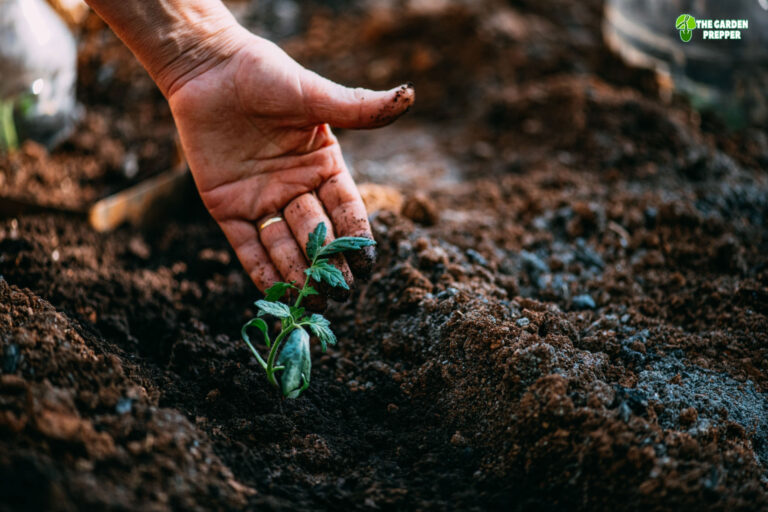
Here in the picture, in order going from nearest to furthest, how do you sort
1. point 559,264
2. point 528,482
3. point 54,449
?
point 54,449, point 528,482, point 559,264

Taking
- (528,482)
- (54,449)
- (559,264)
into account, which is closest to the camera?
(54,449)

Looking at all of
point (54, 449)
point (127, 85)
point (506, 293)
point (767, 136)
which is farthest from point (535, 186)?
point (127, 85)

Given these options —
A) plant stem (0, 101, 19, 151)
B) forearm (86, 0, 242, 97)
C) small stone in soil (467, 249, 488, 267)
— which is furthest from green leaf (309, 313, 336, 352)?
plant stem (0, 101, 19, 151)

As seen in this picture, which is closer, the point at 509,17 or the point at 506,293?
the point at 506,293

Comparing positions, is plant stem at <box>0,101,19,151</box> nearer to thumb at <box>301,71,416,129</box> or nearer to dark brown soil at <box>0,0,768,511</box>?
dark brown soil at <box>0,0,768,511</box>

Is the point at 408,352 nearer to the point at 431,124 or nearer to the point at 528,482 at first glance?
the point at 528,482

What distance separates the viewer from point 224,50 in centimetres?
219

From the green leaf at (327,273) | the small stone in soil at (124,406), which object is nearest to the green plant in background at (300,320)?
the green leaf at (327,273)

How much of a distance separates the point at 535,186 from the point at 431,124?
4.82 feet

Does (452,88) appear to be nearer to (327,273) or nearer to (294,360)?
(327,273)

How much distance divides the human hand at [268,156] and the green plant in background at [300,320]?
12 centimetres

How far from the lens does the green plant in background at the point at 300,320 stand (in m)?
1.64

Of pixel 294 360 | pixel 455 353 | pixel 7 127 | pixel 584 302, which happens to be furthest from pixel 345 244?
pixel 7 127

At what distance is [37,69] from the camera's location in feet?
11.4
